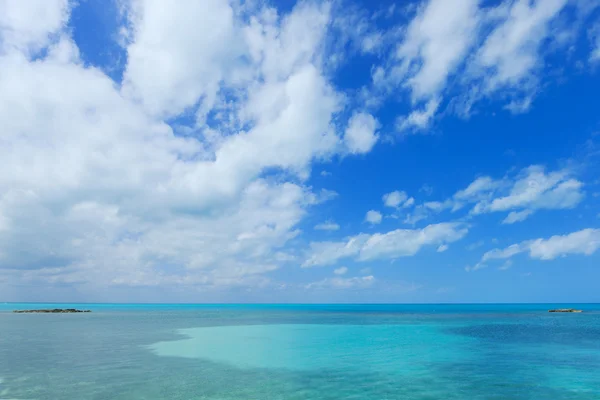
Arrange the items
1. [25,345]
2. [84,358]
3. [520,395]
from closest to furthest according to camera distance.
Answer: [520,395] < [84,358] < [25,345]

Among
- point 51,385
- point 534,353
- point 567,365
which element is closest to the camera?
point 51,385

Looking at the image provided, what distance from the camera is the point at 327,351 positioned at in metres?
31.4

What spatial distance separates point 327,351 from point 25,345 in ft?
88.5

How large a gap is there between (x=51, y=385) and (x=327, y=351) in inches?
763

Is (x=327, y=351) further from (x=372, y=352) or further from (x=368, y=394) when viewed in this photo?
(x=368, y=394)

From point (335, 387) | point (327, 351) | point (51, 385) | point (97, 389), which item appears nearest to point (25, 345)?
point (51, 385)

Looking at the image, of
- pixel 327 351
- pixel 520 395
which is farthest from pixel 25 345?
pixel 520 395

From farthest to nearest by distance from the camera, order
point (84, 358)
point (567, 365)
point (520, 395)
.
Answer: point (84, 358)
point (567, 365)
point (520, 395)

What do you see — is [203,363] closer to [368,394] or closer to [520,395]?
[368,394]

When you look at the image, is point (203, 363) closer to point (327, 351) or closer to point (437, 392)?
point (327, 351)

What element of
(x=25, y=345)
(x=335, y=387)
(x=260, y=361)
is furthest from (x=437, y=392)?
(x=25, y=345)

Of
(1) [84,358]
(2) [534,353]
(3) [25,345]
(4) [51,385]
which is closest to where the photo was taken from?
(4) [51,385]

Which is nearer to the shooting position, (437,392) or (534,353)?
(437,392)

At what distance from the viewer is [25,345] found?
3419 cm
